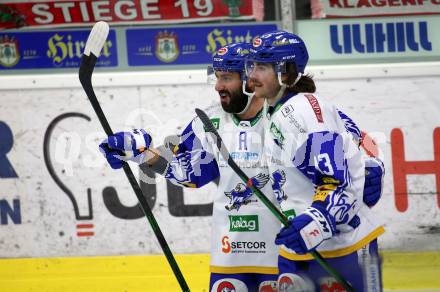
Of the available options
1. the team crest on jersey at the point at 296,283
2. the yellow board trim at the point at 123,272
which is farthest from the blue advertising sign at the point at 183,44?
the team crest on jersey at the point at 296,283

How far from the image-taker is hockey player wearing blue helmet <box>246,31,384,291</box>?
3.50m

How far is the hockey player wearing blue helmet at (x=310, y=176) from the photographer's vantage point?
3.50 meters

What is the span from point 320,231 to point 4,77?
130 inches

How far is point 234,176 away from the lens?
14.1ft

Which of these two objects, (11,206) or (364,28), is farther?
(364,28)

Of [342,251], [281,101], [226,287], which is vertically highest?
[281,101]

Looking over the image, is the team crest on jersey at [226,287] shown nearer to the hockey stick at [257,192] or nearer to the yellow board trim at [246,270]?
the yellow board trim at [246,270]

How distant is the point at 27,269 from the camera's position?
6.11 m

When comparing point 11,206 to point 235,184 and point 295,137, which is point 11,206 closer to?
point 235,184

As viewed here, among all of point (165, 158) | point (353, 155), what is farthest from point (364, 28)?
point (353, 155)

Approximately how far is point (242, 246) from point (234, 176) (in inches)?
11.5

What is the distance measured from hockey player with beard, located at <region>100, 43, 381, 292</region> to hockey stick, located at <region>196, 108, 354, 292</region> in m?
0.10

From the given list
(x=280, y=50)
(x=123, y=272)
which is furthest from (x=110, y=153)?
(x=123, y=272)

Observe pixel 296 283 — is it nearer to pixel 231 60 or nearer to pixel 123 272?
pixel 231 60
